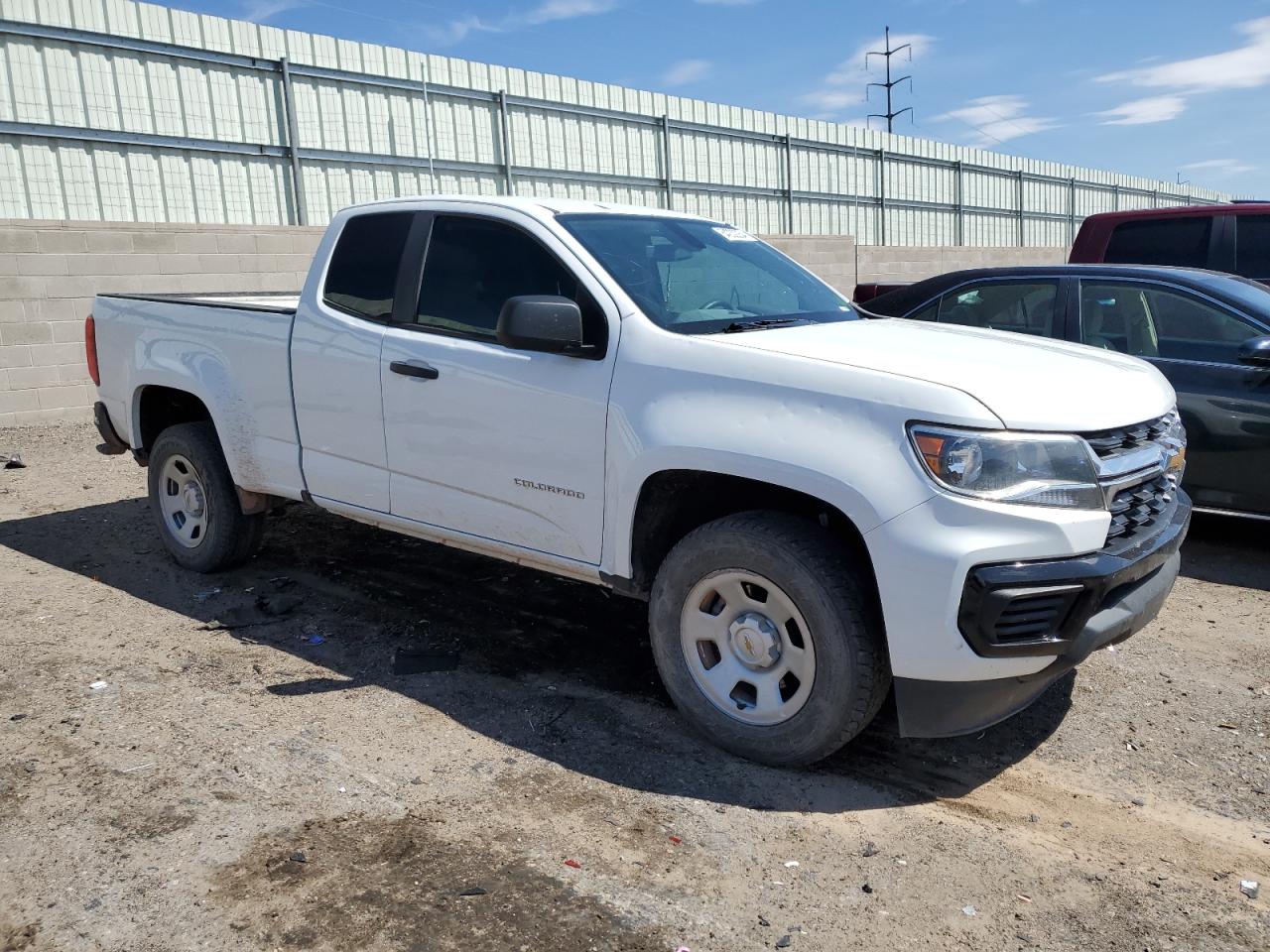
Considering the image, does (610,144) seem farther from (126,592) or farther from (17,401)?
(126,592)

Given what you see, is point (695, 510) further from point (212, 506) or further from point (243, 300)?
point (243, 300)

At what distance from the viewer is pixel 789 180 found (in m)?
19.6

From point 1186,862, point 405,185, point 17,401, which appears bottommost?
point 1186,862

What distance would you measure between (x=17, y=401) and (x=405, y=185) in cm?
557

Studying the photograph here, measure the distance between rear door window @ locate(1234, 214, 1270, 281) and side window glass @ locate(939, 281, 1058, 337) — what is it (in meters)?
2.64

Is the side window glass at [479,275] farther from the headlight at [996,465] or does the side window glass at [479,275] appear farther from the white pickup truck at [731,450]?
the headlight at [996,465]

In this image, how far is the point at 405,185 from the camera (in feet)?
45.6

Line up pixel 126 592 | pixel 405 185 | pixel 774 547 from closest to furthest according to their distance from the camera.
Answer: pixel 774 547, pixel 126 592, pixel 405 185

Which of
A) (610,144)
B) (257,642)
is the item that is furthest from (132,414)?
(610,144)

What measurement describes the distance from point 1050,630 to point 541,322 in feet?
6.60

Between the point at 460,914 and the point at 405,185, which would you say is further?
the point at 405,185

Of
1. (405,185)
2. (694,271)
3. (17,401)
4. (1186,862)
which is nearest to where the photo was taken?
(1186,862)

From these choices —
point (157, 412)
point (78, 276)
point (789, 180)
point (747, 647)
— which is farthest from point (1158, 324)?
point (789, 180)

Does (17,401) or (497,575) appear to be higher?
(17,401)
